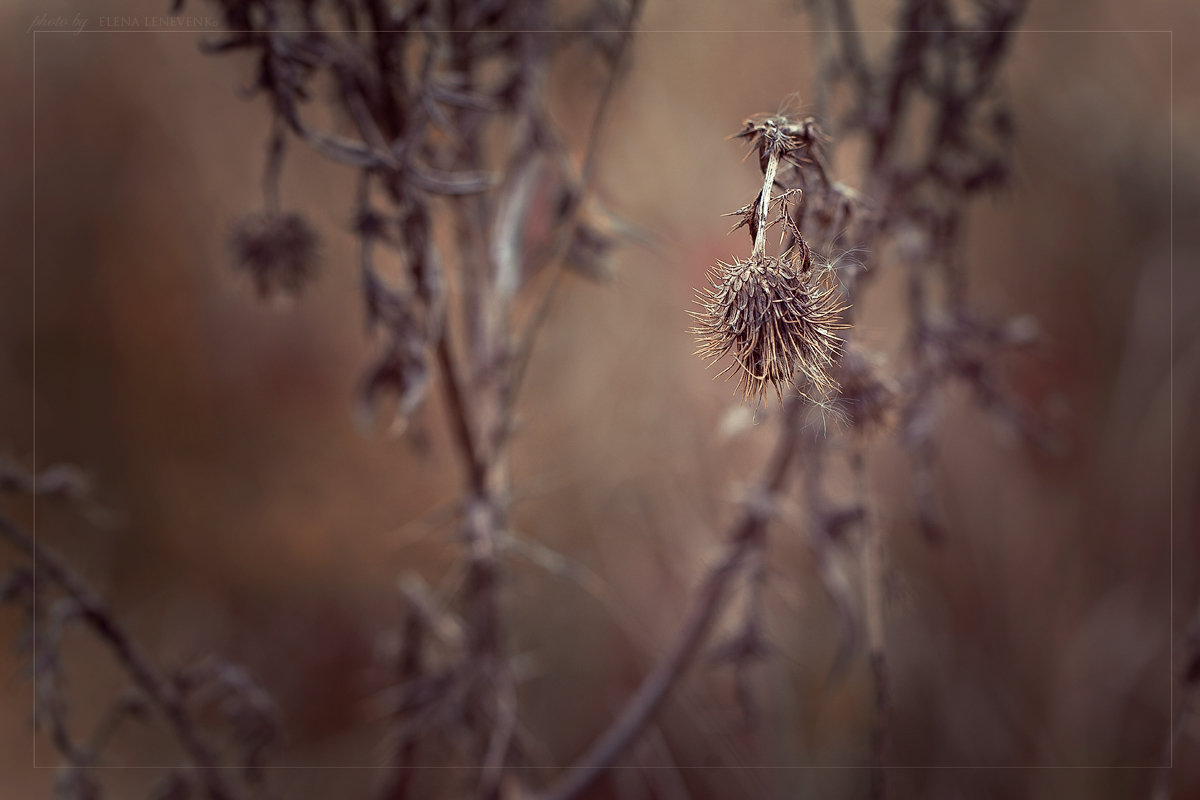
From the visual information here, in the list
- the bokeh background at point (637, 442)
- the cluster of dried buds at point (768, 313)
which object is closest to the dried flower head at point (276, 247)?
the cluster of dried buds at point (768, 313)

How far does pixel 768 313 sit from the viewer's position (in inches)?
18.6

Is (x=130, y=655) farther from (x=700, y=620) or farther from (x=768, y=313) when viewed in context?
(x=768, y=313)

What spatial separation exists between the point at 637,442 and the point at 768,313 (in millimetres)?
1313

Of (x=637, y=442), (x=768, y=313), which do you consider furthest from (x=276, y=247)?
(x=637, y=442)

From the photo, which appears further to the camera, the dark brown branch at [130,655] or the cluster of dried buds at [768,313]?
the dark brown branch at [130,655]

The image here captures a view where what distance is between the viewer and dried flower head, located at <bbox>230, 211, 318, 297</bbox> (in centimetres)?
83

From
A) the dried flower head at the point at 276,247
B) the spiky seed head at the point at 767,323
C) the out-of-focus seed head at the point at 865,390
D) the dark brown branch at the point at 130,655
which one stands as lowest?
the dark brown branch at the point at 130,655

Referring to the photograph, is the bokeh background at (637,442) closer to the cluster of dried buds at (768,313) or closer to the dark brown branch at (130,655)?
the dark brown branch at (130,655)

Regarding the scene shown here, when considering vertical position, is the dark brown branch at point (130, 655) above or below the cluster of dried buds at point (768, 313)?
below

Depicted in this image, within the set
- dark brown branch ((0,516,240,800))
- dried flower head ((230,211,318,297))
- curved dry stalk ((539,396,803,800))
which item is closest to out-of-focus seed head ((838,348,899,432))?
curved dry stalk ((539,396,803,800))

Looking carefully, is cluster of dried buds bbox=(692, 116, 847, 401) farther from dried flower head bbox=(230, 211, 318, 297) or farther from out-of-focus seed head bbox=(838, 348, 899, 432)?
dried flower head bbox=(230, 211, 318, 297)

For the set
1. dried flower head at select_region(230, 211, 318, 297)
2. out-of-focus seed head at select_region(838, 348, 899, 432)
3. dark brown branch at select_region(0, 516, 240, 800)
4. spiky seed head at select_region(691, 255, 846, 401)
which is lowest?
dark brown branch at select_region(0, 516, 240, 800)

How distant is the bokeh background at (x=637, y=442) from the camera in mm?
1603

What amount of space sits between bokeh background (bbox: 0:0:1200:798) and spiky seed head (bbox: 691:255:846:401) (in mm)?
1052
